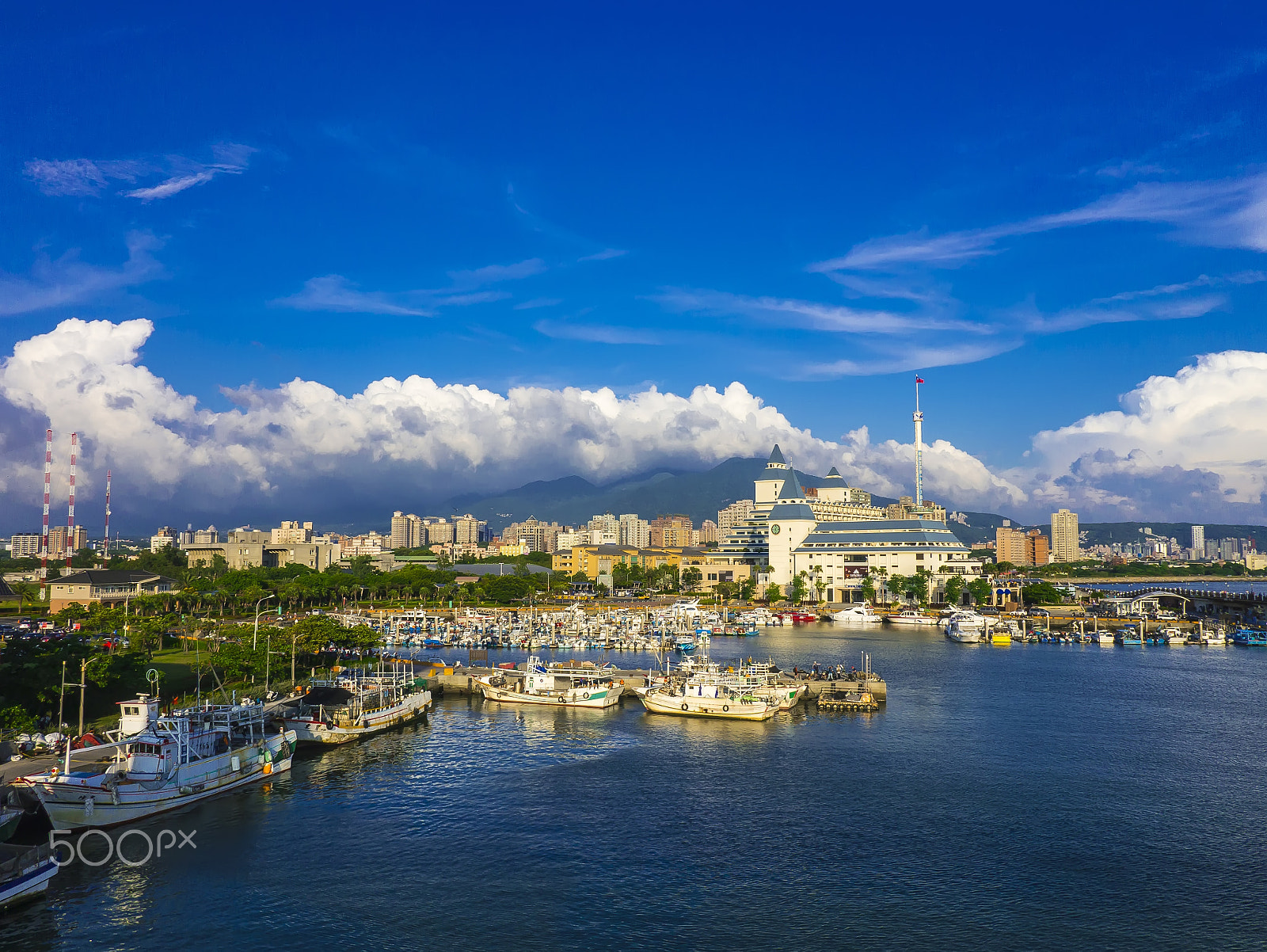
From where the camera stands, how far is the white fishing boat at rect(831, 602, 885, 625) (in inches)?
3346

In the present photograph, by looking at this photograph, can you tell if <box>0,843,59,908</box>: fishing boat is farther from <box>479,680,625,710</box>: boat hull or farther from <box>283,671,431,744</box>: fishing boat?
<box>479,680,625,710</box>: boat hull

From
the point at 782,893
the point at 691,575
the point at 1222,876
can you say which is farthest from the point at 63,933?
the point at 691,575

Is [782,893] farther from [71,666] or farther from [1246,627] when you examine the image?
[1246,627]

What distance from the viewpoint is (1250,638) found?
67.4 metres

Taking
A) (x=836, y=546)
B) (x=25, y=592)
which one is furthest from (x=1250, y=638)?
(x=25, y=592)

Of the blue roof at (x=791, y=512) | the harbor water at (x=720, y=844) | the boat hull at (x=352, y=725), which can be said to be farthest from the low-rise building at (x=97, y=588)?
the blue roof at (x=791, y=512)

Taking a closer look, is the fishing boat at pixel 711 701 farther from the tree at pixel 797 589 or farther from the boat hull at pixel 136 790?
the tree at pixel 797 589

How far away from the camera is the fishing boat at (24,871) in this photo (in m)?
17.1

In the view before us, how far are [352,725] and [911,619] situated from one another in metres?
63.8

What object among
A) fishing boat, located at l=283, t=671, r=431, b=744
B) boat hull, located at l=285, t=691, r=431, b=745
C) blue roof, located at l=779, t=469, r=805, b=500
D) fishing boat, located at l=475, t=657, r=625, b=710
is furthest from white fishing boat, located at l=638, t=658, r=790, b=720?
blue roof, located at l=779, t=469, r=805, b=500

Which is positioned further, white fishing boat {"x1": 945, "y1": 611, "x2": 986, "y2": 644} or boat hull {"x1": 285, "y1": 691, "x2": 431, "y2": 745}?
white fishing boat {"x1": 945, "y1": 611, "x2": 986, "y2": 644}

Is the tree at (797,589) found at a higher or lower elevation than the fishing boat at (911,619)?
higher

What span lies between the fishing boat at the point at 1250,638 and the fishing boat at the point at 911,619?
79.5 ft

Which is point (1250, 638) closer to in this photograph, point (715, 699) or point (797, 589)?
point (797, 589)
